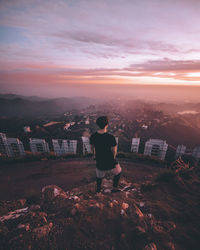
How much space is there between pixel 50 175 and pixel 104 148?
661 centimetres

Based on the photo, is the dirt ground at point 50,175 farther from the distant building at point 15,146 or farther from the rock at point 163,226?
the rock at point 163,226

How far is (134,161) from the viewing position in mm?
10875

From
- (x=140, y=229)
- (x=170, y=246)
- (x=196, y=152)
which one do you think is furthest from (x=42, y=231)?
(x=196, y=152)

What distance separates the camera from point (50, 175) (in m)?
7.76

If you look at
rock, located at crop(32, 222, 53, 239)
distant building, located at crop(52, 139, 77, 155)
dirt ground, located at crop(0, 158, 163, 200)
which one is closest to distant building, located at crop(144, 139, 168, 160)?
dirt ground, located at crop(0, 158, 163, 200)

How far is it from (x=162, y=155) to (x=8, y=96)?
685 ft

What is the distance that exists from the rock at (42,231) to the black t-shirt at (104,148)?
1.55 m

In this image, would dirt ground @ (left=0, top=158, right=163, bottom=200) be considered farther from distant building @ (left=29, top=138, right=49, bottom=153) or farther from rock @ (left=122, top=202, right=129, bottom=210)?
rock @ (left=122, top=202, right=129, bottom=210)

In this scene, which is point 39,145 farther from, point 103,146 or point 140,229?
point 140,229

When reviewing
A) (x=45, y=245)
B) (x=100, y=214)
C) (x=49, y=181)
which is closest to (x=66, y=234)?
(x=45, y=245)

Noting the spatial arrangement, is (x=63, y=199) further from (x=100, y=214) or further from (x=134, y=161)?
(x=134, y=161)

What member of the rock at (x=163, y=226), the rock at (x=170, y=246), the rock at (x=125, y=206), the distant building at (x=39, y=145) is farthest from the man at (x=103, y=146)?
the distant building at (x=39, y=145)

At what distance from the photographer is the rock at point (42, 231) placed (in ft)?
6.90

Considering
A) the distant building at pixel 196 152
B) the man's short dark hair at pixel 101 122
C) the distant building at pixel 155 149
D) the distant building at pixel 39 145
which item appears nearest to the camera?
the man's short dark hair at pixel 101 122
